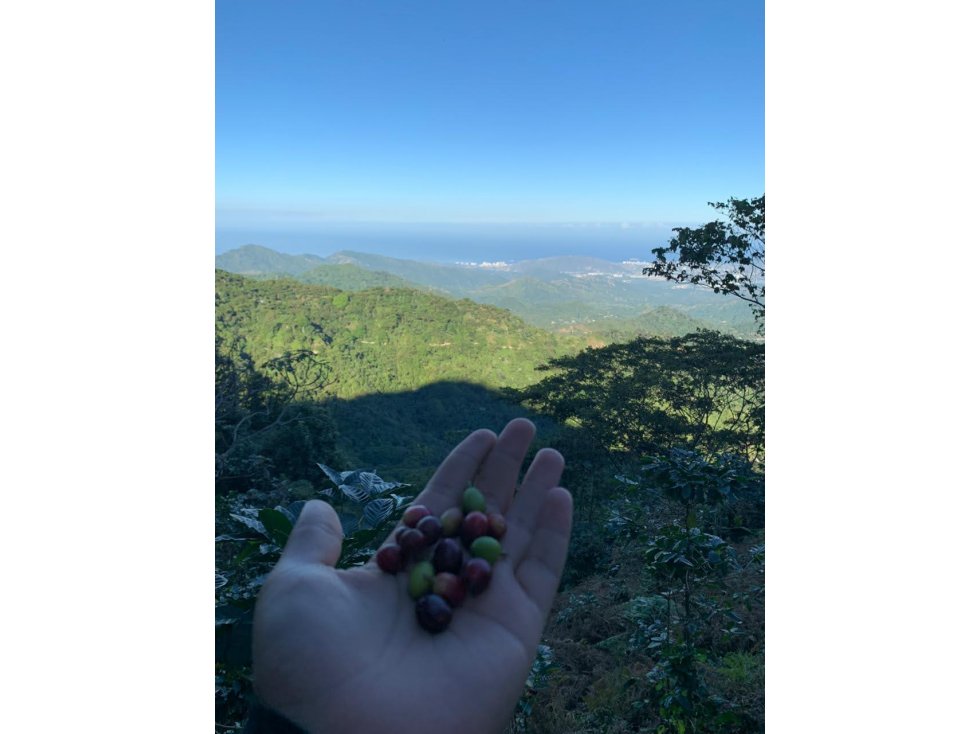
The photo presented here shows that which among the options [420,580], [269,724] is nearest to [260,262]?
[420,580]

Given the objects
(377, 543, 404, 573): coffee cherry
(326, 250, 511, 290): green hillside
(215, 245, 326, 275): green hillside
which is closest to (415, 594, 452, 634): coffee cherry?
(377, 543, 404, 573): coffee cherry

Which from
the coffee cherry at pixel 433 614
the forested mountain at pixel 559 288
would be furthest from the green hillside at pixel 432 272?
the coffee cherry at pixel 433 614

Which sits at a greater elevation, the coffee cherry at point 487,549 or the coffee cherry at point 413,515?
the coffee cherry at point 413,515

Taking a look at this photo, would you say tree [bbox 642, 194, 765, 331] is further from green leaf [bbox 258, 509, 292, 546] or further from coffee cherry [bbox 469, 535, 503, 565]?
green leaf [bbox 258, 509, 292, 546]

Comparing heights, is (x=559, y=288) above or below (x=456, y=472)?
above

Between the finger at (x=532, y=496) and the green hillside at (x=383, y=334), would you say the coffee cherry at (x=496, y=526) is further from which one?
the green hillside at (x=383, y=334)

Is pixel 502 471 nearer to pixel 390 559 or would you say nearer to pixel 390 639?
pixel 390 559
